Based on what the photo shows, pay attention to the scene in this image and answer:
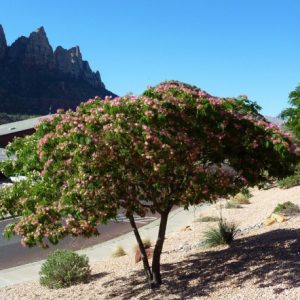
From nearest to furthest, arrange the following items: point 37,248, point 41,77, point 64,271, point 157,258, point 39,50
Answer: point 157,258 → point 64,271 → point 37,248 → point 41,77 → point 39,50

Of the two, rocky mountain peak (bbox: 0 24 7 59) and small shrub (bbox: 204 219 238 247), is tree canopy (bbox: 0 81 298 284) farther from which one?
rocky mountain peak (bbox: 0 24 7 59)

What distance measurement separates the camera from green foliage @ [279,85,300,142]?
22481 mm

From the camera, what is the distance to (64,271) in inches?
443

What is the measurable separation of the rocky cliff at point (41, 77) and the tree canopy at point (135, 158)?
362 feet

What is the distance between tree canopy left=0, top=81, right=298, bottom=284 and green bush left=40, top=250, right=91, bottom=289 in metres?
3.00

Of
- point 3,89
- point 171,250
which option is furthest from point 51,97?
point 171,250

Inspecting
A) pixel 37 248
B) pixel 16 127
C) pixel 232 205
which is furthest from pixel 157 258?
pixel 16 127

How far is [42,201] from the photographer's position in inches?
312

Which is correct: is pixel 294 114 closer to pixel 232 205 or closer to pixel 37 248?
pixel 232 205

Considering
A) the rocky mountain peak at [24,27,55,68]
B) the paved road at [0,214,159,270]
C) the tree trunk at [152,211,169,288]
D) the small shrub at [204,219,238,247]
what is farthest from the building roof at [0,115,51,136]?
the rocky mountain peak at [24,27,55,68]

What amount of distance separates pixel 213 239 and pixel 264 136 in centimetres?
503

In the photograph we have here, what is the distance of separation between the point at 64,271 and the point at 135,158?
4788mm

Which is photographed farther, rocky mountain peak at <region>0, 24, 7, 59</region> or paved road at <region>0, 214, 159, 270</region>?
rocky mountain peak at <region>0, 24, 7, 59</region>

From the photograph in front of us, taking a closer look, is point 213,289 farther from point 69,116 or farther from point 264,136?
point 69,116
